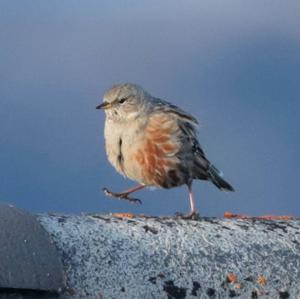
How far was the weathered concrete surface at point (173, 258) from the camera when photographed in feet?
12.8

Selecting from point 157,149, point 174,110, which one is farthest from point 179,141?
point 174,110

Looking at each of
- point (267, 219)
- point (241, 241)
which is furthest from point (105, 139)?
point (241, 241)

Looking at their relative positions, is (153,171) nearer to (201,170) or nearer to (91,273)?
(201,170)

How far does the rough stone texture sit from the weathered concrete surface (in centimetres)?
9

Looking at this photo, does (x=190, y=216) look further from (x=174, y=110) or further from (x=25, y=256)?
(x=174, y=110)

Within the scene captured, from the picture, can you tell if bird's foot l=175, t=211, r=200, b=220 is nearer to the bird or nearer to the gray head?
the bird

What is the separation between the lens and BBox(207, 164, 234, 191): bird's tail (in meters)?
7.24

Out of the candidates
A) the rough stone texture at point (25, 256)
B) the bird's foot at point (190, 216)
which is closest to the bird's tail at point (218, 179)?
the bird's foot at point (190, 216)

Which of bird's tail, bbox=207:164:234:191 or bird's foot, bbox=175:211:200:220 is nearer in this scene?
bird's foot, bbox=175:211:200:220

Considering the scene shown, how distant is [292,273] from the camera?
443cm

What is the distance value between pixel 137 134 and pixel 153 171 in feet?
0.99

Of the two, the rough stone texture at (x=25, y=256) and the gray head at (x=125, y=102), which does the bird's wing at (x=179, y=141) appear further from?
the rough stone texture at (x=25, y=256)

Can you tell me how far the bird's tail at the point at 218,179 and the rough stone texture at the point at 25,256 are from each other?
11.3 ft

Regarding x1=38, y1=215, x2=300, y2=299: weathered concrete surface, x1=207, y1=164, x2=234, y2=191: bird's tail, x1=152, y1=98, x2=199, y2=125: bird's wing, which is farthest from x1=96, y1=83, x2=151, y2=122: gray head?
x1=38, y1=215, x2=300, y2=299: weathered concrete surface
